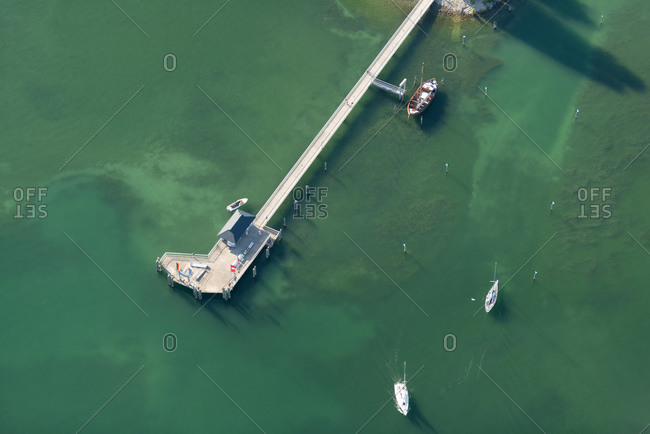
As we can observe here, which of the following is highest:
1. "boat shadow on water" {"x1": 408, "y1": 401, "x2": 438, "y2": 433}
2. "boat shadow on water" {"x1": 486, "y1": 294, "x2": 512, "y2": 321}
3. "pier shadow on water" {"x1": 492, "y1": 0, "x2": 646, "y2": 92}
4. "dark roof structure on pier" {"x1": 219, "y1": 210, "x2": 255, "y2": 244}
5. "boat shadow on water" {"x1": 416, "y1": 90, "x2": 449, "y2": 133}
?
"pier shadow on water" {"x1": 492, "y1": 0, "x2": 646, "y2": 92}

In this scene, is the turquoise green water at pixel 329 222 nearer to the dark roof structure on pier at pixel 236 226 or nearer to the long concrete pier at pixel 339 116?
the long concrete pier at pixel 339 116

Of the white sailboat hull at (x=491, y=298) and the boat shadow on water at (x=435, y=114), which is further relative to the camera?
the boat shadow on water at (x=435, y=114)

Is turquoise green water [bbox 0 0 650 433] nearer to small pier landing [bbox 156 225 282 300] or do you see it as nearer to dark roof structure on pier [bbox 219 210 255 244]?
small pier landing [bbox 156 225 282 300]

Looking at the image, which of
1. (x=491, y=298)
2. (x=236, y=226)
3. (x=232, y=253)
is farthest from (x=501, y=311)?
(x=236, y=226)

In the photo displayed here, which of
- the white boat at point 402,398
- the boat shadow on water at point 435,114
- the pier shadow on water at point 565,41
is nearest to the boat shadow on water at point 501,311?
the white boat at point 402,398

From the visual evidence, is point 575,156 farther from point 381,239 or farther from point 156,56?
point 156,56

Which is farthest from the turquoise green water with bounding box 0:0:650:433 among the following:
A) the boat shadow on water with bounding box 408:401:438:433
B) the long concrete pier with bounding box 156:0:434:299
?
the long concrete pier with bounding box 156:0:434:299
